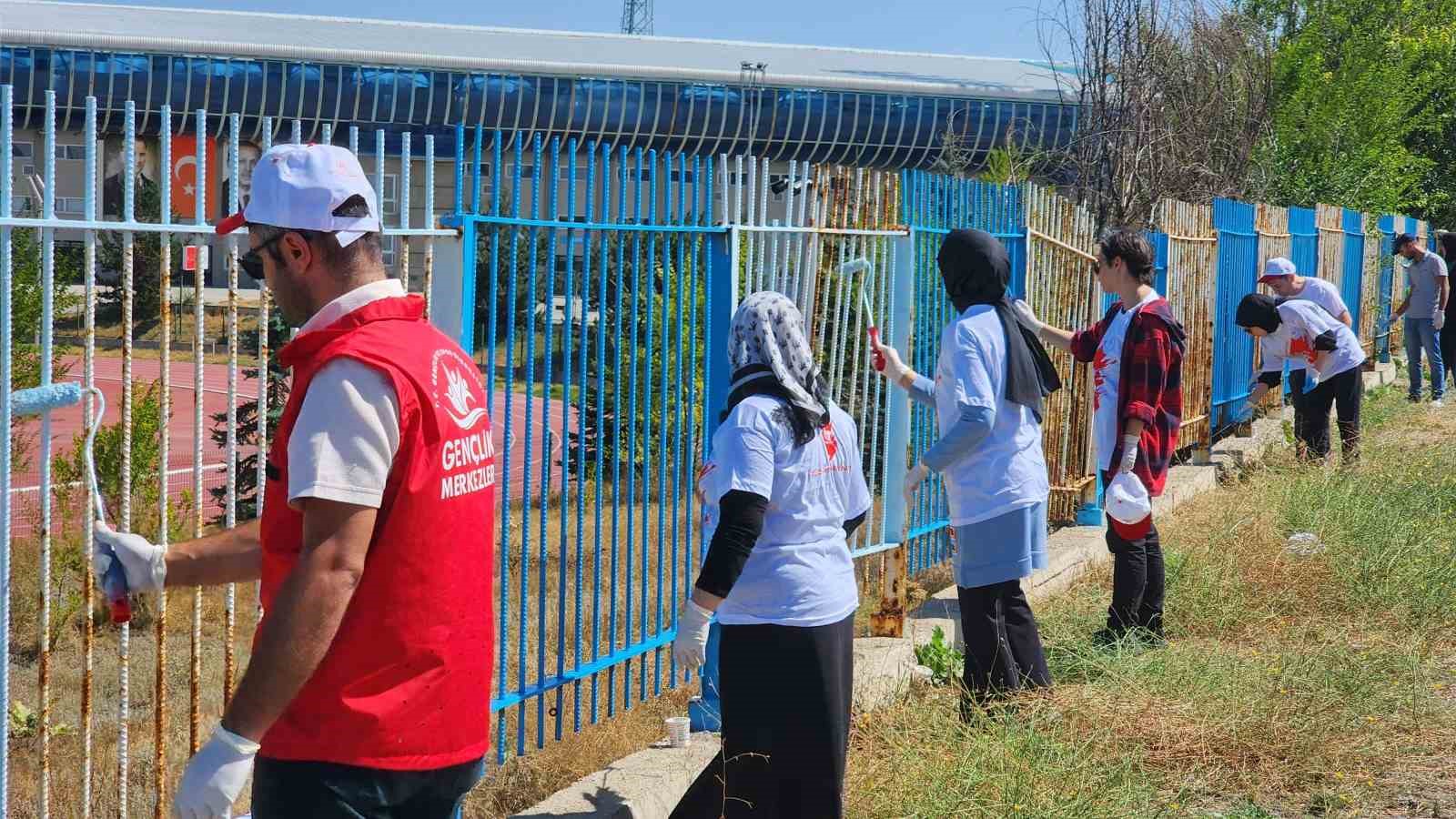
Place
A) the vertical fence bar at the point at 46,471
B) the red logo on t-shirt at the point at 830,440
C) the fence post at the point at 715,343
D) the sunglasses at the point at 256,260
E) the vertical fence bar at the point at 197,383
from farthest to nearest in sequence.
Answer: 1. the fence post at the point at 715,343
2. the red logo on t-shirt at the point at 830,440
3. the vertical fence bar at the point at 197,383
4. the vertical fence bar at the point at 46,471
5. the sunglasses at the point at 256,260

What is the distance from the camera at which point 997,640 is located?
17.1ft

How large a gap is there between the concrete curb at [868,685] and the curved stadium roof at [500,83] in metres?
30.6

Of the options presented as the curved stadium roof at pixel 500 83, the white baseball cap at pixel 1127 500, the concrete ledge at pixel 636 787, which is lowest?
the concrete ledge at pixel 636 787

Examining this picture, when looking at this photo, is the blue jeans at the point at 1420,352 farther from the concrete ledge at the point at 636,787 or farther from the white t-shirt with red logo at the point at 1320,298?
the concrete ledge at the point at 636,787

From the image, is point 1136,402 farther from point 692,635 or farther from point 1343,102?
point 1343,102

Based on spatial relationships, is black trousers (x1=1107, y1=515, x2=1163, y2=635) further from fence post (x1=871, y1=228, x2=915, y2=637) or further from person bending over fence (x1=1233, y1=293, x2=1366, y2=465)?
person bending over fence (x1=1233, y1=293, x2=1366, y2=465)

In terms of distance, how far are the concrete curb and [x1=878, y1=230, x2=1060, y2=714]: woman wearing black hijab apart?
57 cm

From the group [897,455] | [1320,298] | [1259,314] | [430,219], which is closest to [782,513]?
[430,219]

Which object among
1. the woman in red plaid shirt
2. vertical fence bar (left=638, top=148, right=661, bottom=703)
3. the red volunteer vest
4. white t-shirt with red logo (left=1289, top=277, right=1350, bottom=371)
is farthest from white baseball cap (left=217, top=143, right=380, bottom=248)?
white t-shirt with red logo (left=1289, top=277, right=1350, bottom=371)

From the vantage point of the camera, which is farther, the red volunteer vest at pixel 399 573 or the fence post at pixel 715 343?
the fence post at pixel 715 343

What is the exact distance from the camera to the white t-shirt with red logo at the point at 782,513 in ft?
12.3

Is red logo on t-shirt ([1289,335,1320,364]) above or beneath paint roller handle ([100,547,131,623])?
above

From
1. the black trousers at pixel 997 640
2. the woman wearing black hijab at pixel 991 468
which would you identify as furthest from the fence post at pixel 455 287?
the black trousers at pixel 997 640

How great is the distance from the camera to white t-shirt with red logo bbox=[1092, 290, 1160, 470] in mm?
6188
